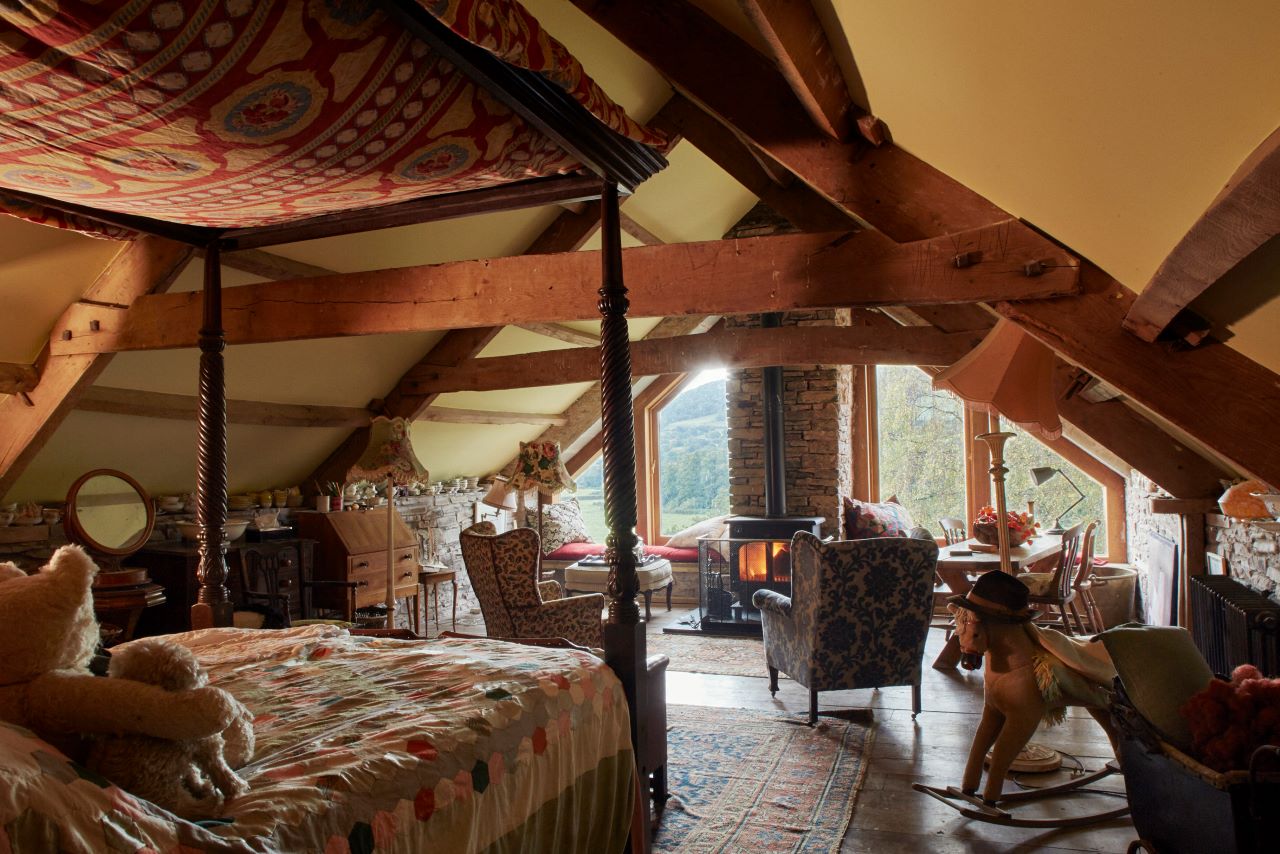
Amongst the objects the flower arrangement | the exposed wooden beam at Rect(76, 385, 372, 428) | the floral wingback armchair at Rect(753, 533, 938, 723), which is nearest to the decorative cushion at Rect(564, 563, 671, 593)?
the exposed wooden beam at Rect(76, 385, 372, 428)

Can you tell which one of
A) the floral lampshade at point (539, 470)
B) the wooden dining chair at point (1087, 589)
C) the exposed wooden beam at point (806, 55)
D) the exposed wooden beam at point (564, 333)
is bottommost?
the wooden dining chair at point (1087, 589)

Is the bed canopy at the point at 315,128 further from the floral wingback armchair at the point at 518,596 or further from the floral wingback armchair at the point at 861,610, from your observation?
the floral wingback armchair at the point at 861,610

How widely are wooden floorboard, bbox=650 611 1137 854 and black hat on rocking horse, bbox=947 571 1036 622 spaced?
78cm

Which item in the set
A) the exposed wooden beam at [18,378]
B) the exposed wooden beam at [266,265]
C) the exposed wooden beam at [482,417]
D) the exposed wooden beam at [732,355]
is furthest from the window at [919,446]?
the exposed wooden beam at [18,378]

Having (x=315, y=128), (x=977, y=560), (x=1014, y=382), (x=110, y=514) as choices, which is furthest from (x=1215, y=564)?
(x=110, y=514)

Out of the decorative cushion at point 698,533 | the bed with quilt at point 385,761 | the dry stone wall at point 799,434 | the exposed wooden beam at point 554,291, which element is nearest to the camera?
the bed with quilt at point 385,761

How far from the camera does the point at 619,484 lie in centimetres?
255

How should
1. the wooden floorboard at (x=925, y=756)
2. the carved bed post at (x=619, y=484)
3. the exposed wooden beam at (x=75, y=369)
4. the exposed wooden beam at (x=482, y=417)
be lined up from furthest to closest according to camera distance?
the exposed wooden beam at (x=482, y=417) < the exposed wooden beam at (x=75, y=369) < the wooden floorboard at (x=925, y=756) < the carved bed post at (x=619, y=484)

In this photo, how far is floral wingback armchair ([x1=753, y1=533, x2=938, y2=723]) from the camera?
4.20m

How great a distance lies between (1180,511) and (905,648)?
1835 millimetres

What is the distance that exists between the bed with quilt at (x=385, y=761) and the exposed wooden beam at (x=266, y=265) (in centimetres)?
247

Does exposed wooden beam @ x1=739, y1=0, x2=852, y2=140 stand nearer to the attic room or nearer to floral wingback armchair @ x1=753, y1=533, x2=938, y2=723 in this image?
the attic room

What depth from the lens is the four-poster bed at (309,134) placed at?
1.39 meters

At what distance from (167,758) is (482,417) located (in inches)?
241
